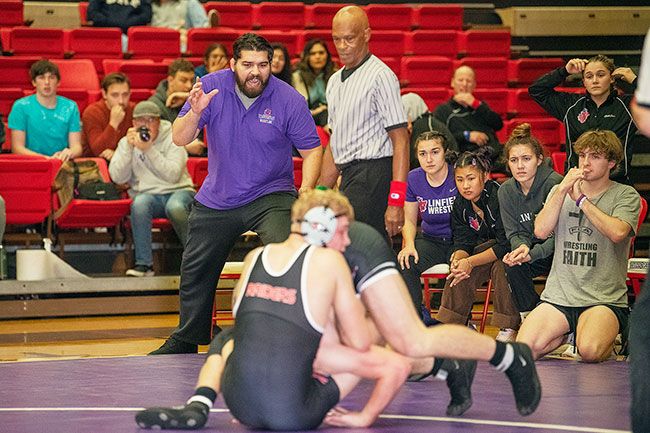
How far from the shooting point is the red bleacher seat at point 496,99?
1198cm

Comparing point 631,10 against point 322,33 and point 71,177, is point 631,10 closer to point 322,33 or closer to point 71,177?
point 322,33

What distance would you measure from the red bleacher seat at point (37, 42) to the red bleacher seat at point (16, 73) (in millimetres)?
579

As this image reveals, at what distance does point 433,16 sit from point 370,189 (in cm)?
730

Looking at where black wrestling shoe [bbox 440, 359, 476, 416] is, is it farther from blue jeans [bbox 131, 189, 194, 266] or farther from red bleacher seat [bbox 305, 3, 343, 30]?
red bleacher seat [bbox 305, 3, 343, 30]

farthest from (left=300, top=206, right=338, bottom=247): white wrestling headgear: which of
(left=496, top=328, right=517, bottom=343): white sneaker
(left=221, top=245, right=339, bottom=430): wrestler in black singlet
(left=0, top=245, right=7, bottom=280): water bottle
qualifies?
(left=0, top=245, right=7, bottom=280): water bottle

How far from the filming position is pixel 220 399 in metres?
5.37

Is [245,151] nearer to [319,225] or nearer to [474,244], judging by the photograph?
[474,244]

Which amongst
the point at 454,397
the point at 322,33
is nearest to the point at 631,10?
the point at 322,33

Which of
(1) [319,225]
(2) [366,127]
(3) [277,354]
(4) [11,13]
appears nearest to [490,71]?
(4) [11,13]

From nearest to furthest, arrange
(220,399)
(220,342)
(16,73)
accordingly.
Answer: (220,342), (220,399), (16,73)

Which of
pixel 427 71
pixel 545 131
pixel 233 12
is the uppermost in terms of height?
pixel 233 12

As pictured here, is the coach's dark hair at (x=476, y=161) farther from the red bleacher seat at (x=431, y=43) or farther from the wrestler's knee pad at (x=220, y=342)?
the red bleacher seat at (x=431, y=43)

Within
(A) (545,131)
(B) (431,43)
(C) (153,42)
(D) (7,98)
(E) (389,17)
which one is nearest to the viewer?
(D) (7,98)

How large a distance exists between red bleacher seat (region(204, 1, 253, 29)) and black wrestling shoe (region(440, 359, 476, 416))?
27.9ft
